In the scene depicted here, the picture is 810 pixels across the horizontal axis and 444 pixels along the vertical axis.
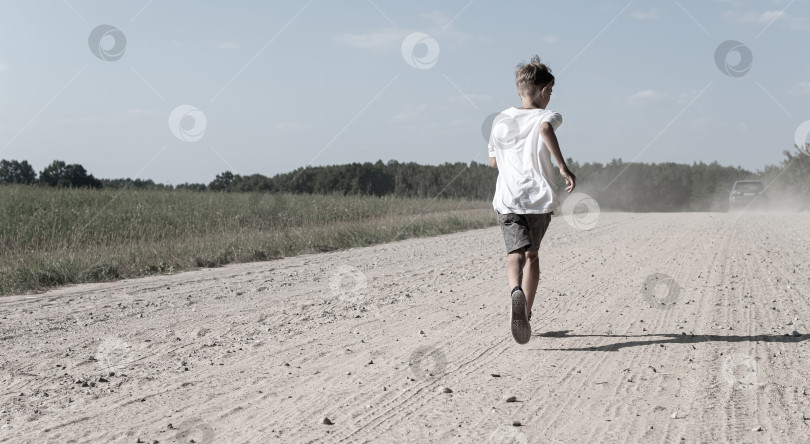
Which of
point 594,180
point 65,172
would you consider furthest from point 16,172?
point 594,180

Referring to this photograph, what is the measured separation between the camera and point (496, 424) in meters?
3.31

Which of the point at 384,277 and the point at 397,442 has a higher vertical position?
the point at 384,277

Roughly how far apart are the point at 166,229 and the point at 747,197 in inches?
963

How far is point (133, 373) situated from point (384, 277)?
4629 millimetres

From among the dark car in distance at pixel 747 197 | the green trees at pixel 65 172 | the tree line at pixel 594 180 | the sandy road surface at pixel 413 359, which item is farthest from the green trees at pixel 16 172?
the dark car in distance at pixel 747 197

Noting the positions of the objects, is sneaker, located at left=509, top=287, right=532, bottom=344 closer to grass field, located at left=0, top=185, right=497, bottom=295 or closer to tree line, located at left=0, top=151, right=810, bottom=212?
grass field, located at left=0, top=185, right=497, bottom=295

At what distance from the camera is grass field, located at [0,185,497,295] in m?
10.1

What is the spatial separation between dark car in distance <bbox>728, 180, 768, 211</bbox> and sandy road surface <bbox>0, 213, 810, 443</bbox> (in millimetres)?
22422

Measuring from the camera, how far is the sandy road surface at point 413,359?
11.0ft

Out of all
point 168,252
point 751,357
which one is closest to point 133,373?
point 751,357

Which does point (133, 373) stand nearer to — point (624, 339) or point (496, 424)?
point (496, 424)

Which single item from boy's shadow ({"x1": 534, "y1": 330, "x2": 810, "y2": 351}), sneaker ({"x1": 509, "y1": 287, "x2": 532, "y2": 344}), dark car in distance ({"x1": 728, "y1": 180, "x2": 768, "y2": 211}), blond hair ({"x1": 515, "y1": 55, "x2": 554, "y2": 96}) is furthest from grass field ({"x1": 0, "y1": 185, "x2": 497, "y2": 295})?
dark car in distance ({"x1": 728, "y1": 180, "x2": 768, "y2": 211})

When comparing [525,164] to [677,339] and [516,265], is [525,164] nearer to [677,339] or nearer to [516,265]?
[516,265]

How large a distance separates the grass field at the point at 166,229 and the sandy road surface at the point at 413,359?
1.40m
